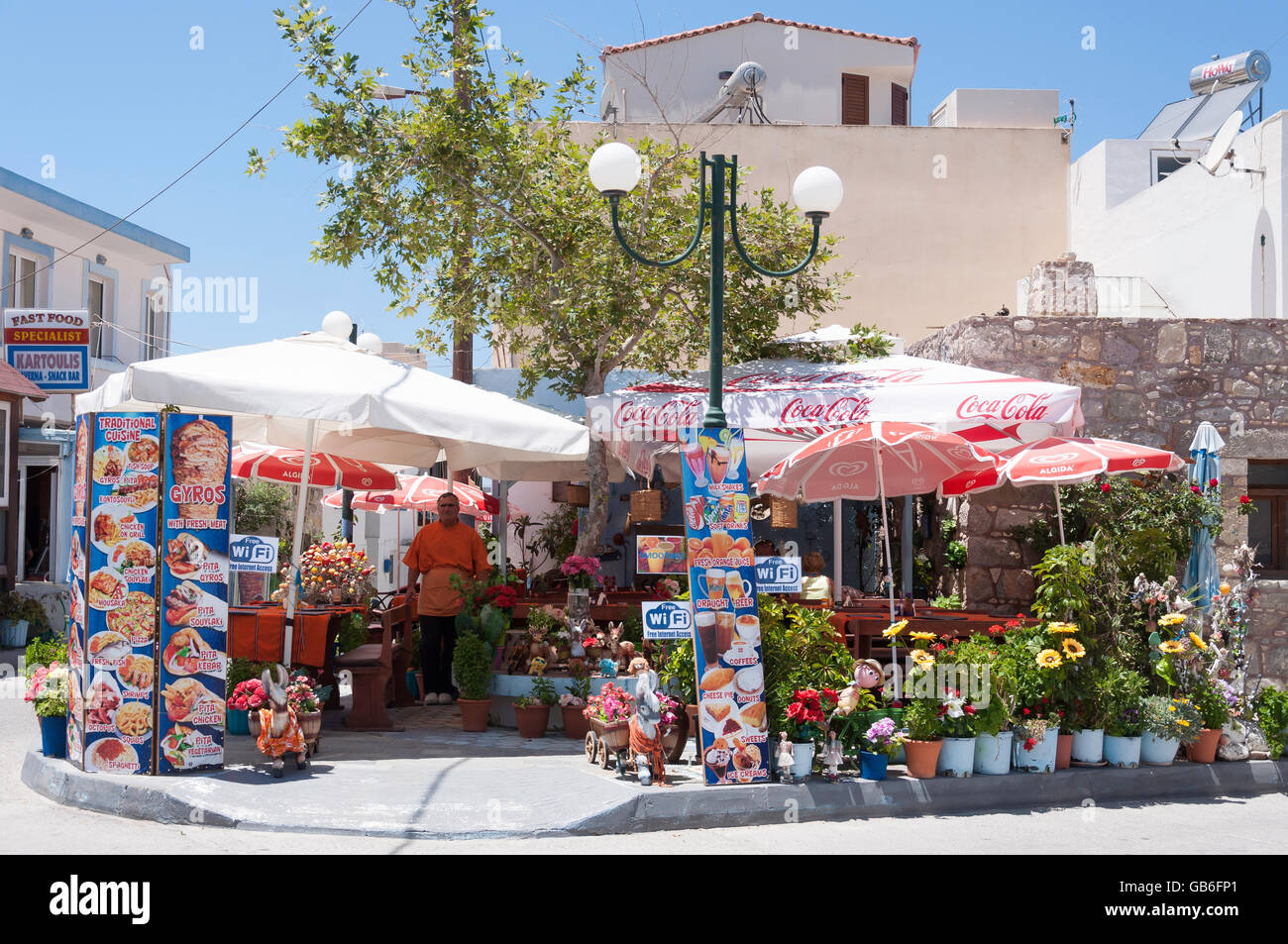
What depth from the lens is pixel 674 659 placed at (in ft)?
25.9

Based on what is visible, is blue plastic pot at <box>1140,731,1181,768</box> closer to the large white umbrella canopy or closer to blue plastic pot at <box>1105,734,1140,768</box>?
blue plastic pot at <box>1105,734,1140,768</box>

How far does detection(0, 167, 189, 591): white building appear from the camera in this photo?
63.7 feet

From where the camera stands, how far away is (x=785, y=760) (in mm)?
7242

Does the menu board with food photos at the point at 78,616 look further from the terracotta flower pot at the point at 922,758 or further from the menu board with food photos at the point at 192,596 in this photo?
the terracotta flower pot at the point at 922,758

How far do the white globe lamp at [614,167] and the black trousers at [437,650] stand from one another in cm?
443

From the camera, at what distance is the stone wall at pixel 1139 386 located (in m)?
12.8

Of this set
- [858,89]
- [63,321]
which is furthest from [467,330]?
[858,89]

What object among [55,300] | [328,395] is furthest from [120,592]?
[55,300]

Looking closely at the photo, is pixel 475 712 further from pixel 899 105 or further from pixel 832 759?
pixel 899 105

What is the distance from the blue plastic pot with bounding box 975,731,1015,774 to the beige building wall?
13.3 meters

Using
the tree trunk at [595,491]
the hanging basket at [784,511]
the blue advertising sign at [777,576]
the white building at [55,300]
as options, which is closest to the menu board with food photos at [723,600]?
the blue advertising sign at [777,576]

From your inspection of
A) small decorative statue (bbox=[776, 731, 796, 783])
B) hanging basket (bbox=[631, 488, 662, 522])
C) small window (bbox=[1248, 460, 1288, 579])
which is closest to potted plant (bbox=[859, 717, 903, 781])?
small decorative statue (bbox=[776, 731, 796, 783])
